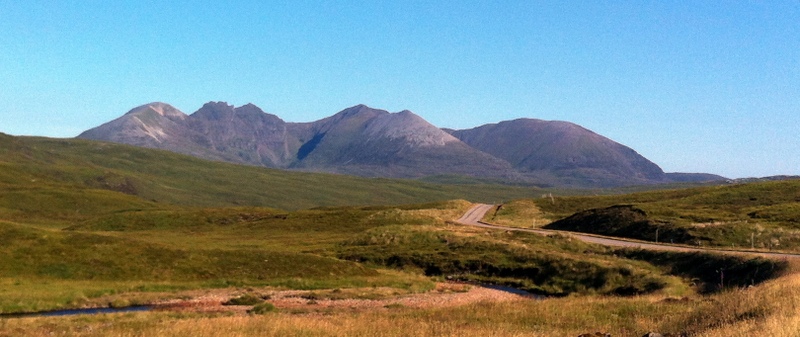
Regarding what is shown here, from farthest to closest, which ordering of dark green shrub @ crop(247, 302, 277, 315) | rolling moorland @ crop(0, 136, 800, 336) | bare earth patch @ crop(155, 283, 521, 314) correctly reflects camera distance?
bare earth patch @ crop(155, 283, 521, 314) < dark green shrub @ crop(247, 302, 277, 315) < rolling moorland @ crop(0, 136, 800, 336)

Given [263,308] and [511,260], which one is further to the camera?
[511,260]

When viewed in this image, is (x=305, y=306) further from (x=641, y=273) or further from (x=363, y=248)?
(x=363, y=248)

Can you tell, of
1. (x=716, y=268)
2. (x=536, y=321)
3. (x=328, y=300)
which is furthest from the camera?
(x=716, y=268)

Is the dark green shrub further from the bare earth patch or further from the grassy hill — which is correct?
the grassy hill

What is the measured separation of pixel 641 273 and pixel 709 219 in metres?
48.9

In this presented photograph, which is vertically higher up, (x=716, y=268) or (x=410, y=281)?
(x=716, y=268)

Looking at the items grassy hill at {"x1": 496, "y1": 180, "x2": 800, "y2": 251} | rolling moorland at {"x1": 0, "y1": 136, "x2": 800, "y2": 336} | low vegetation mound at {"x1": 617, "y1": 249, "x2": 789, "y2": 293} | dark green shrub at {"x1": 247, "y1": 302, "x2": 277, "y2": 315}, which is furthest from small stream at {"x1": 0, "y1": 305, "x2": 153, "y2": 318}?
grassy hill at {"x1": 496, "y1": 180, "x2": 800, "y2": 251}

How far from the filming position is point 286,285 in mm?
58312

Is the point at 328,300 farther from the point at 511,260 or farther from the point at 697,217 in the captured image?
the point at 697,217

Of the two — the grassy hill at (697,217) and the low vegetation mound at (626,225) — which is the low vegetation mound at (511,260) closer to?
the low vegetation mound at (626,225)

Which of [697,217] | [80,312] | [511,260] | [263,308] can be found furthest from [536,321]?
[697,217]

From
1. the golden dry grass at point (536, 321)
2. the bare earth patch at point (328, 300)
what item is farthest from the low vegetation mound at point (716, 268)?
the bare earth patch at point (328, 300)

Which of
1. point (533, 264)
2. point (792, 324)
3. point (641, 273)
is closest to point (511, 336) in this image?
point (792, 324)

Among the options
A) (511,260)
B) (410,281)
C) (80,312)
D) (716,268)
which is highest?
(716,268)
